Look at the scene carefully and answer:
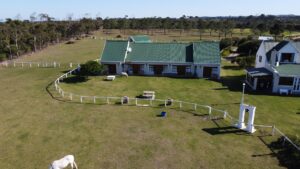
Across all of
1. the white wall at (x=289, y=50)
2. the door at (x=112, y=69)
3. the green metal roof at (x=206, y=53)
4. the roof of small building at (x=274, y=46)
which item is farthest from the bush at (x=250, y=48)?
the door at (x=112, y=69)

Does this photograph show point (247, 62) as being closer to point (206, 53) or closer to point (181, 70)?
point (206, 53)

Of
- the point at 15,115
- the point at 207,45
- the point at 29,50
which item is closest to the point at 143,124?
the point at 15,115

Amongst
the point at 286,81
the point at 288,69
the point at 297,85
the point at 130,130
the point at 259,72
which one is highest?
the point at 288,69

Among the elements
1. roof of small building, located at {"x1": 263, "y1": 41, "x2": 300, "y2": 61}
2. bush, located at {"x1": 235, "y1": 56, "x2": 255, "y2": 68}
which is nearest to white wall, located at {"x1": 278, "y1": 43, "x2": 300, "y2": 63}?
roof of small building, located at {"x1": 263, "y1": 41, "x2": 300, "y2": 61}

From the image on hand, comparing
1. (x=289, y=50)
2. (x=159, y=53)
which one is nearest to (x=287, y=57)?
(x=289, y=50)

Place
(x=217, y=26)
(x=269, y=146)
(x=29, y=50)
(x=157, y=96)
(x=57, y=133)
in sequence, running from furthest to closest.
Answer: (x=217, y=26) → (x=29, y=50) → (x=157, y=96) → (x=57, y=133) → (x=269, y=146)

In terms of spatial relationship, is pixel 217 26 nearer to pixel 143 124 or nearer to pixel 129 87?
pixel 129 87

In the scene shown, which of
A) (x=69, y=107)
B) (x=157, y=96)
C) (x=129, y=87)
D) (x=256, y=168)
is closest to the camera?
(x=256, y=168)

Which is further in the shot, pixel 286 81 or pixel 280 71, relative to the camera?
pixel 280 71
